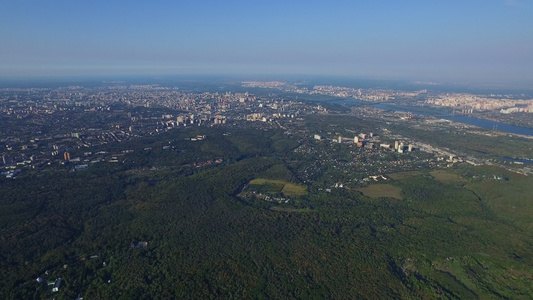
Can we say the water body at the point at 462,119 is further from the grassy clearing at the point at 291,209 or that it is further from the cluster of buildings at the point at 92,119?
the grassy clearing at the point at 291,209

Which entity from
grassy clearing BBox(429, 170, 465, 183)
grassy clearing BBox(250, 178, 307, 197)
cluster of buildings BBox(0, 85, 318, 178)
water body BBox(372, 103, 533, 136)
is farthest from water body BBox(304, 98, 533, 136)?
grassy clearing BBox(250, 178, 307, 197)

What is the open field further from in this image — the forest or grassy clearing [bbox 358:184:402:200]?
grassy clearing [bbox 358:184:402:200]

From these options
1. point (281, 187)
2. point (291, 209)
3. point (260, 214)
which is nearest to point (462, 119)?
point (281, 187)

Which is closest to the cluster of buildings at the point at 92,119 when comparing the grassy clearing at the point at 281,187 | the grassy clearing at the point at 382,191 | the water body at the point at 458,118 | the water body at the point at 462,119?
the grassy clearing at the point at 281,187

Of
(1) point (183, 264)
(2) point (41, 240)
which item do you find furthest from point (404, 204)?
(2) point (41, 240)

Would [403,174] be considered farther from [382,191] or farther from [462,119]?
[462,119]

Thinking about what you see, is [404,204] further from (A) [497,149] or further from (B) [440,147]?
(A) [497,149]

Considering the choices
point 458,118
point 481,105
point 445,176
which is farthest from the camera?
point 481,105
